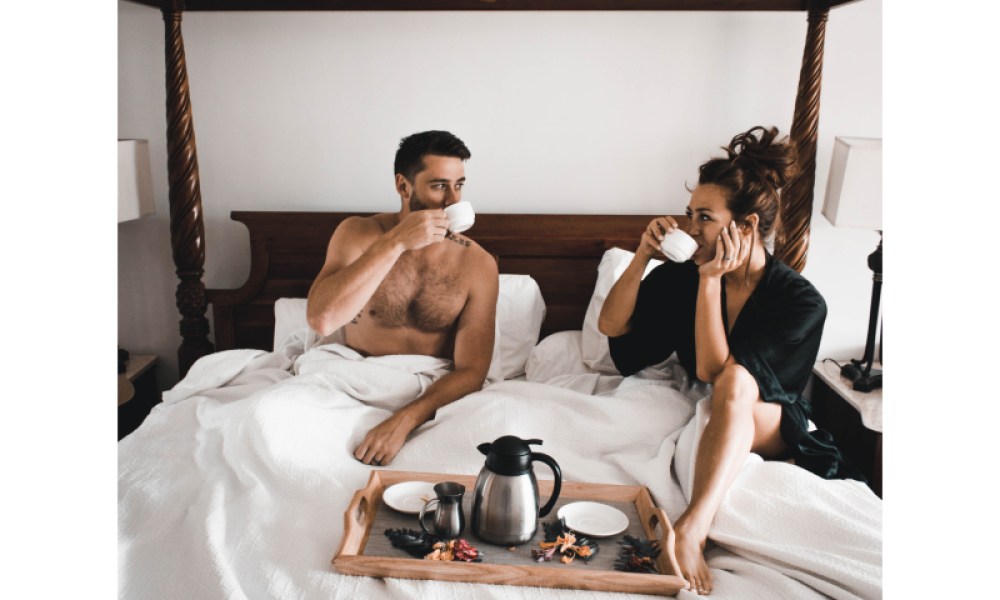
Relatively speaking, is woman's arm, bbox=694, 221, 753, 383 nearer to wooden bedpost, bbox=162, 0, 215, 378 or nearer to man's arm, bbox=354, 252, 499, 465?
man's arm, bbox=354, 252, 499, 465

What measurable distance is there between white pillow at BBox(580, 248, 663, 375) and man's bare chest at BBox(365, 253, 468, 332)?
1.37 feet

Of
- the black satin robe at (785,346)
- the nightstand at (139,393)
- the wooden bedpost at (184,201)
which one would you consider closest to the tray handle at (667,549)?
the black satin robe at (785,346)

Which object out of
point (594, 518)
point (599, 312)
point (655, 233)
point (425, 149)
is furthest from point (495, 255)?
point (594, 518)

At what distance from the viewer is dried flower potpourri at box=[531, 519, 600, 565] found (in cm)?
112

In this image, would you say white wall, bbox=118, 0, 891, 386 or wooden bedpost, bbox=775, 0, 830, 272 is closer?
wooden bedpost, bbox=775, 0, 830, 272

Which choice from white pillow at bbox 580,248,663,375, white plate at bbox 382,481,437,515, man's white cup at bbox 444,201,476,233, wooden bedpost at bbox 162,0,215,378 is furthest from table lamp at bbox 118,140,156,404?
white pillow at bbox 580,248,663,375

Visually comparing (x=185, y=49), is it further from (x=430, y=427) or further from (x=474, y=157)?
(x=430, y=427)

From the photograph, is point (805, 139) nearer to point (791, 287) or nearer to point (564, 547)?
point (791, 287)

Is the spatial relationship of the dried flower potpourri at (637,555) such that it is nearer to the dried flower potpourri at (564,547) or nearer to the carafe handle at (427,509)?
the dried flower potpourri at (564,547)

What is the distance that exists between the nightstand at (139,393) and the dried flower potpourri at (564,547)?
1690mm

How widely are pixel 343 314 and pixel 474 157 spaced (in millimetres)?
873
